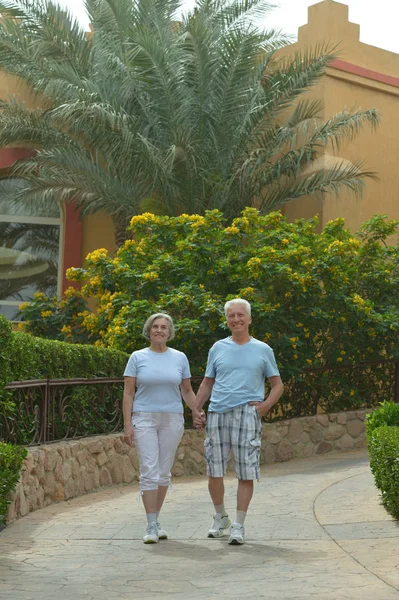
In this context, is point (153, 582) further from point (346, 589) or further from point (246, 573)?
point (346, 589)

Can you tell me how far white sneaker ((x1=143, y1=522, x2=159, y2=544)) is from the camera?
6812mm

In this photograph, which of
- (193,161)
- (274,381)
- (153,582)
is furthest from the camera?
(193,161)

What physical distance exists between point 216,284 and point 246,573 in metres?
7.51

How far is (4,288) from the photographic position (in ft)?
58.9

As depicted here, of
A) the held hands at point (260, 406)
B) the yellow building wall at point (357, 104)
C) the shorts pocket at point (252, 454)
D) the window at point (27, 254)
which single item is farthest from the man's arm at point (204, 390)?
the window at point (27, 254)

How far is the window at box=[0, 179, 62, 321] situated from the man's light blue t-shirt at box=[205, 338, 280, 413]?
1119 cm

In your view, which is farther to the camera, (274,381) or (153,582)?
(274,381)

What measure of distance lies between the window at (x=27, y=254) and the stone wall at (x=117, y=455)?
641 centimetres

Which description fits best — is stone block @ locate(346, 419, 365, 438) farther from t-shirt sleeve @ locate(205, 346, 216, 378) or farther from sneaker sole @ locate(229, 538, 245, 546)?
sneaker sole @ locate(229, 538, 245, 546)

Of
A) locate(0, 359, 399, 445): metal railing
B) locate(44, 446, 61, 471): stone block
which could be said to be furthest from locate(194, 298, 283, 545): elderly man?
locate(44, 446, 61, 471): stone block

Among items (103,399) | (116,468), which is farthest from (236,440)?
(103,399)

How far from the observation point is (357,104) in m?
17.7

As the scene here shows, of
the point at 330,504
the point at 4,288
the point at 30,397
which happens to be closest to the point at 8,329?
the point at 30,397

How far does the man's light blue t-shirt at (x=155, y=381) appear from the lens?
7074 millimetres
